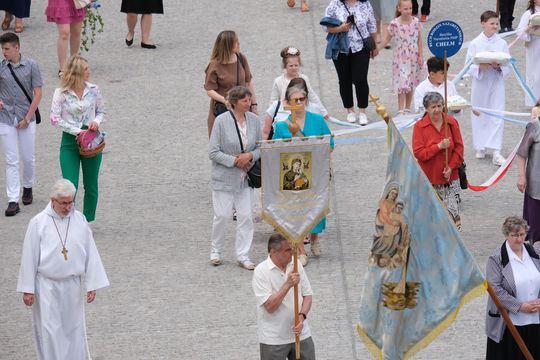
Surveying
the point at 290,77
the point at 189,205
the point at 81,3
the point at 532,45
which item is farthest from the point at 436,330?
the point at 81,3

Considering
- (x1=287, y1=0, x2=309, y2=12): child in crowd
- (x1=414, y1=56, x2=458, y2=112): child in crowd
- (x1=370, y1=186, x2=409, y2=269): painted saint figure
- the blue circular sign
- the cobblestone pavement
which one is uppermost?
the blue circular sign

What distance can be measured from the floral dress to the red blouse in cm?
347

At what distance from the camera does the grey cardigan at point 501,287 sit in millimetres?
10266

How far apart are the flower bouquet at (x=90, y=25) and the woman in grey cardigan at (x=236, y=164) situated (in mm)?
6351

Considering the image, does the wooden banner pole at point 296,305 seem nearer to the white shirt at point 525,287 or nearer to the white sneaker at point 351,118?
the white shirt at point 525,287

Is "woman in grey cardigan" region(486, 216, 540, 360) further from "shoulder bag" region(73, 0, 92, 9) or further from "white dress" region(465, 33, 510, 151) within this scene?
"shoulder bag" region(73, 0, 92, 9)

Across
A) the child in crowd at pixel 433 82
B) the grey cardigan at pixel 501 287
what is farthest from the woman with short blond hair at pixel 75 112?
the grey cardigan at pixel 501 287

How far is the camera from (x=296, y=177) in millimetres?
10211

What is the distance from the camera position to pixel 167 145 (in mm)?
16578

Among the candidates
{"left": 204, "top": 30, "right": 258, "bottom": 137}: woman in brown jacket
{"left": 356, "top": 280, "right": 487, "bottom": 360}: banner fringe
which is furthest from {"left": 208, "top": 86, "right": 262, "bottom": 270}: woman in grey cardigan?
{"left": 356, "top": 280, "right": 487, "bottom": 360}: banner fringe

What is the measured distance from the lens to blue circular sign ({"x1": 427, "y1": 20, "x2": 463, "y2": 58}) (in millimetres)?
13344

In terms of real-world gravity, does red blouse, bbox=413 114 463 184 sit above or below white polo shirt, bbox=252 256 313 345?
above

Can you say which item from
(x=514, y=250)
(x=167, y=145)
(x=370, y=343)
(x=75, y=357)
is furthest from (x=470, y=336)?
(x=167, y=145)

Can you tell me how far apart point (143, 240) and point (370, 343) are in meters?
4.67
